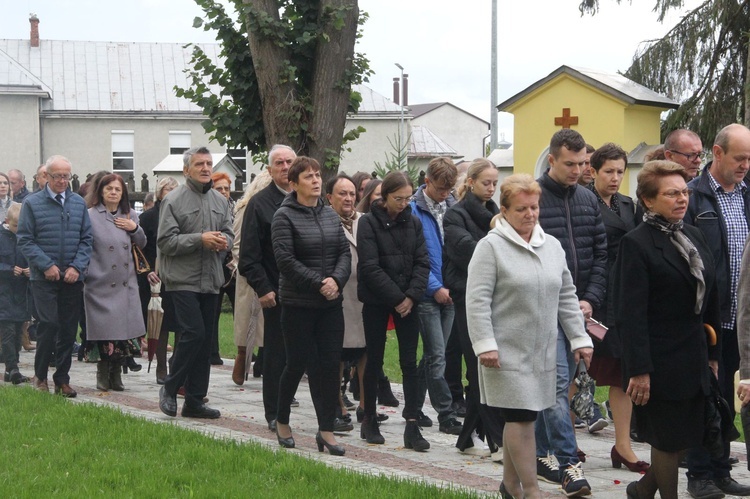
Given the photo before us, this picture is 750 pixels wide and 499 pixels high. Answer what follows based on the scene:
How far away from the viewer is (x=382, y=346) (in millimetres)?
9000

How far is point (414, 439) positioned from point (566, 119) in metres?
17.2

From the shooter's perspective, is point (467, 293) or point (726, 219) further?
point (726, 219)

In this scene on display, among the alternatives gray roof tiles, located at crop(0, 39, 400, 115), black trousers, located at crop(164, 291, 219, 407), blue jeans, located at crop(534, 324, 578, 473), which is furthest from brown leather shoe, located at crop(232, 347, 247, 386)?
gray roof tiles, located at crop(0, 39, 400, 115)

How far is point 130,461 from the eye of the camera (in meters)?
7.60

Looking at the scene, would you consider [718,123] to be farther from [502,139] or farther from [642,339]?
[502,139]

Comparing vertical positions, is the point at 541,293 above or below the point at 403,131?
below

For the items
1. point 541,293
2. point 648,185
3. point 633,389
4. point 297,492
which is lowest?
point 297,492

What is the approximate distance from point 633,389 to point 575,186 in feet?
6.77

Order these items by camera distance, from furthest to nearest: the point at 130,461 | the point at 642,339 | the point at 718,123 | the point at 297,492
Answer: the point at 718,123 → the point at 130,461 → the point at 297,492 → the point at 642,339

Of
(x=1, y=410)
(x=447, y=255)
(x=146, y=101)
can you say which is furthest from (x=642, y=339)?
(x=146, y=101)

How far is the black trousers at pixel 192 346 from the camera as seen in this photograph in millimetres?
9938

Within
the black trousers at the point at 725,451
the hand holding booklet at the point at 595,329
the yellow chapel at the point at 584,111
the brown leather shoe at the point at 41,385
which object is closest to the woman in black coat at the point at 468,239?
the hand holding booklet at the point at 595,329

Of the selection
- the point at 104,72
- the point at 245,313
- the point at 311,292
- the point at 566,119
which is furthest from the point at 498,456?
the point at 104,72

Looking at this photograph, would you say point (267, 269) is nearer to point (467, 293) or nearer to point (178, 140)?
point (467, 293)
